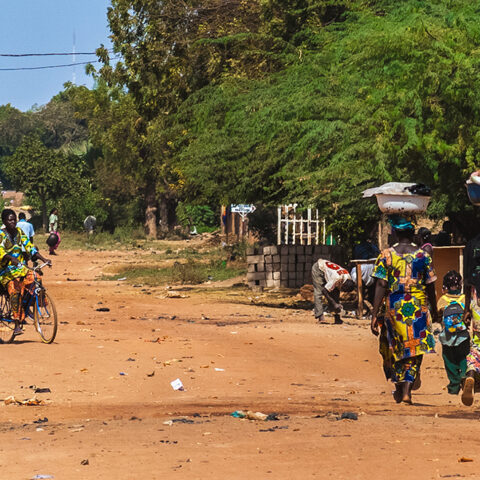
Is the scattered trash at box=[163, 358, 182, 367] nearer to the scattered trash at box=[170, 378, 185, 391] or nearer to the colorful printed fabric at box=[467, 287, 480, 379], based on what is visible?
the scattered trash at box=[170, 378, 185, 391]

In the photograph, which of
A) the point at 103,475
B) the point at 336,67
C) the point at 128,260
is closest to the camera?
the point at 103,475

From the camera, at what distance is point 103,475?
21.2 feet

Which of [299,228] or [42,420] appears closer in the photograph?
[42,420]

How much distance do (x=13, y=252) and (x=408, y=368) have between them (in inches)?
273

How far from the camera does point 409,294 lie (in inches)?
360

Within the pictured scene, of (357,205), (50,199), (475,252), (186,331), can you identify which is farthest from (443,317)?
(50,199)

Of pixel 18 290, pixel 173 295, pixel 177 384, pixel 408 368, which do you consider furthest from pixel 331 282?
pixel 408 368

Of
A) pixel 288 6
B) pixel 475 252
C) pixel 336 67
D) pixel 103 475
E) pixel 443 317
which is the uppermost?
pixel 288 6

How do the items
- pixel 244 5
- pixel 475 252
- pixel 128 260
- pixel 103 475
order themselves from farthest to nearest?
pixel 128 260 → pixel 244 5 → pixel 475 252 → pixel 103 475

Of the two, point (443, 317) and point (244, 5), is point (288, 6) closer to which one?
point (244, 5)

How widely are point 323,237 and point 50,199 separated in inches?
1700

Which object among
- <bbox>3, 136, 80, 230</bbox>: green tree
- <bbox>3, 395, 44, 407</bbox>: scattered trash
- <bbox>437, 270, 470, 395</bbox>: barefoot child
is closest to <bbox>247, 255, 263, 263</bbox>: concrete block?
<bbox>437, 270, 470, 395</bbox>: barefoot child

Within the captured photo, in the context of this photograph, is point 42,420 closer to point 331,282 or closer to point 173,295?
point 331,282

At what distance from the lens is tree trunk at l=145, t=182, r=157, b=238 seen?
6054 centimetres
